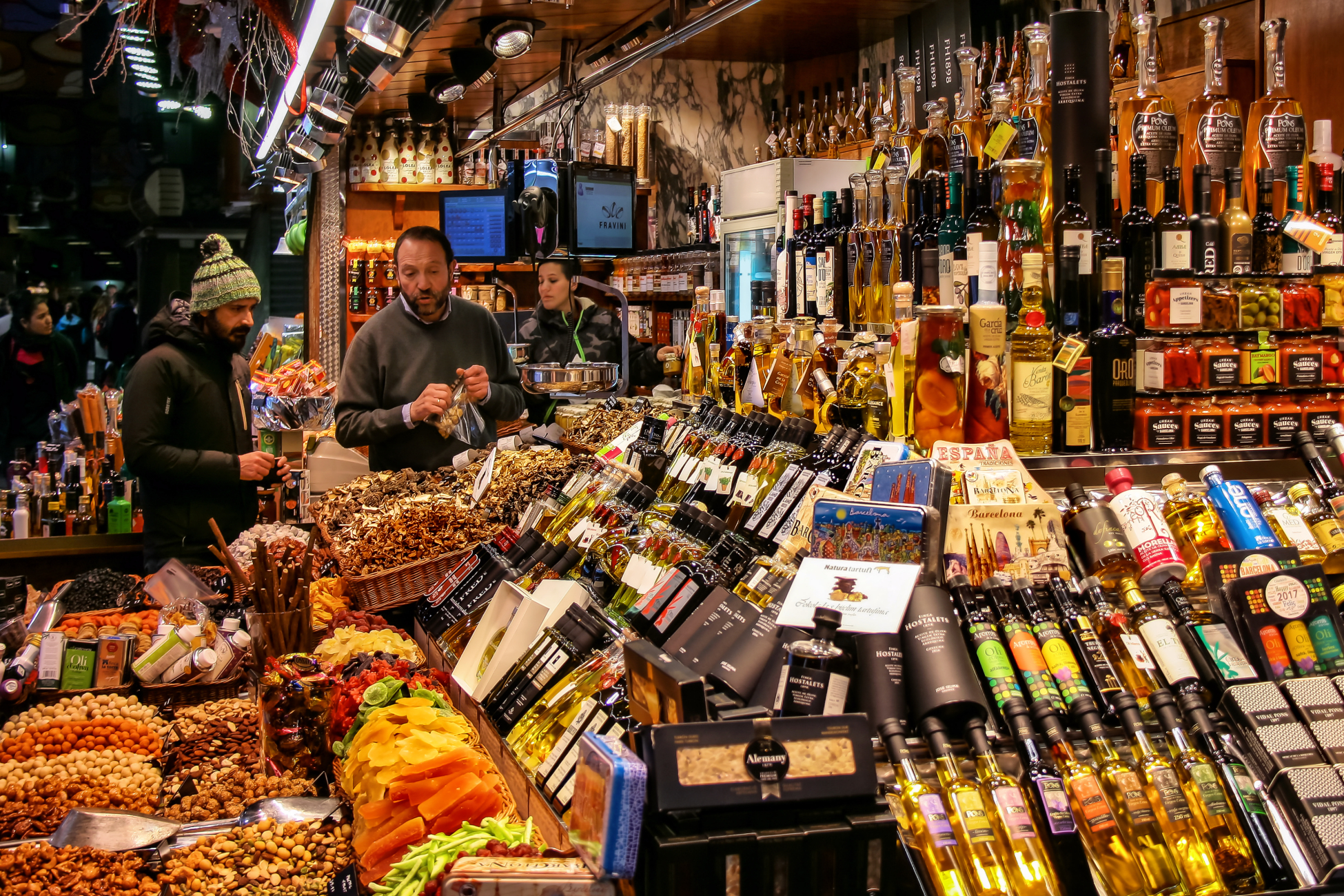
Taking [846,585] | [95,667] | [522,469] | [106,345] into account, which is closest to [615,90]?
[106,345]

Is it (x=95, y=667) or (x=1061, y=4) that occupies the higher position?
(x=1061, y=4)

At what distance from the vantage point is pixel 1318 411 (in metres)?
2.51

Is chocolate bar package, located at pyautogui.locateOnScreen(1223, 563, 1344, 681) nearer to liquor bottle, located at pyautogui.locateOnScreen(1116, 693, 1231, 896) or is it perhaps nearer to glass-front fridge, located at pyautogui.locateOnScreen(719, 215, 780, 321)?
liquor bottle, located at pyautogui.locateOnScreen(1116, 693, 1231, 896)

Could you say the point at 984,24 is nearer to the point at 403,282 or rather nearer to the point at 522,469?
the point at 403,282

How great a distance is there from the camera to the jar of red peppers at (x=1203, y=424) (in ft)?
7.94

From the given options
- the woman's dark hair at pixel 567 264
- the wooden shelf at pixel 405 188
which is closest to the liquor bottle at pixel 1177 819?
the woman's dark hair at pixel 567 264

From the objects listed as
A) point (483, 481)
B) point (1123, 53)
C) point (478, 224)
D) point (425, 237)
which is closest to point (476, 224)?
point (478, 224)

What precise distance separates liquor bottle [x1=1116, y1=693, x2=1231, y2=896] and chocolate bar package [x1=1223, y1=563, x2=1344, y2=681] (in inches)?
12.1

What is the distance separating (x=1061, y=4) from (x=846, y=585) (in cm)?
521

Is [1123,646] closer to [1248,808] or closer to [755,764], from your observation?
[1248,808]

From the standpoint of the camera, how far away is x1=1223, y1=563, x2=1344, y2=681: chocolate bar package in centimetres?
177

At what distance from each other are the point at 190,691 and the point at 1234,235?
2818mm

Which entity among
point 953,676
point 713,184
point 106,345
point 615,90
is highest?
point 615,90

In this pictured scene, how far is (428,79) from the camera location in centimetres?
734
